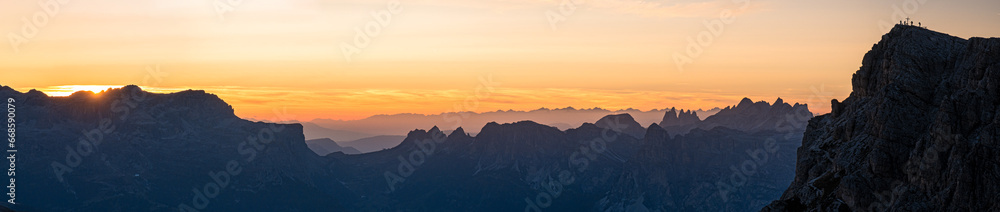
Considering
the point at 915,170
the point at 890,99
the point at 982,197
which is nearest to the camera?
the point at 982,197

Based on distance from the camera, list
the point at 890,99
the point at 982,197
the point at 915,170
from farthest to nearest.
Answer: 1. the point at 890,99
2. the point at 915,170
3. the point at 982,197

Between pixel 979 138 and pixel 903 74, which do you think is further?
pixel 903 74

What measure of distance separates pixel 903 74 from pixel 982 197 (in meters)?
35.1

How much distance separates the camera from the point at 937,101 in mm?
193250

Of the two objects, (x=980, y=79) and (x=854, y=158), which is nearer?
A: (x=980, y=79)

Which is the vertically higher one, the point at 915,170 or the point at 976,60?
the point at 976,60

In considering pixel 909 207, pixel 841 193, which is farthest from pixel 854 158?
pixel 909 207

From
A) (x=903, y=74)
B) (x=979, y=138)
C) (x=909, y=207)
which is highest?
(x=903, y=74)

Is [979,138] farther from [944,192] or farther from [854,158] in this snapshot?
[854,158]

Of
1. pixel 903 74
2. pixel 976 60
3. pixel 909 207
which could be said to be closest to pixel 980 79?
pixel 976 60

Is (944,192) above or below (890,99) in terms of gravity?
below

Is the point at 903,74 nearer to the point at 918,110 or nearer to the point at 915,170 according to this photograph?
the point at 918,110

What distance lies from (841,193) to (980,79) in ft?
107

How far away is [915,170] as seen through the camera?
184 metres
